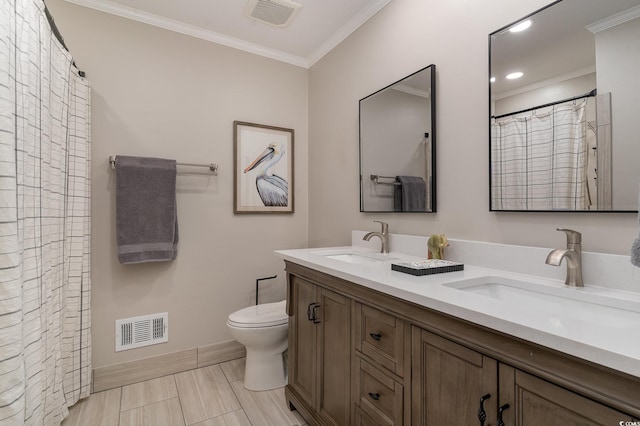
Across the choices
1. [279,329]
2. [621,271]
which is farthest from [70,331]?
[621,271]

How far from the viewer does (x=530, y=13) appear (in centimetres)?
127

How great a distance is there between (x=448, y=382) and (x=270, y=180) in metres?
2.07

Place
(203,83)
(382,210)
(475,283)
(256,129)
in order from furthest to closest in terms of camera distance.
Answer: (256,129), (203,83), (382,210), (475,283)

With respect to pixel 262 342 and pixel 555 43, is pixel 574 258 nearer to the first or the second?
pixel 555 43

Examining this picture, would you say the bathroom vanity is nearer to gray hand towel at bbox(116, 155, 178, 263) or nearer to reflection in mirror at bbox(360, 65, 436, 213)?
reflection in mirror at bbox(360, 65, 436, 213)

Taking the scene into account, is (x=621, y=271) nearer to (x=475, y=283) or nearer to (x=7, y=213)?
(x=475, y=283)

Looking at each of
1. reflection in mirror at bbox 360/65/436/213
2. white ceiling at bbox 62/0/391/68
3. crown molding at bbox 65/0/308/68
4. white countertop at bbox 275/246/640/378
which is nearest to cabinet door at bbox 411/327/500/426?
white countertop at bbox 275/246/640/378

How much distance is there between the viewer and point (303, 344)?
5.62 feet

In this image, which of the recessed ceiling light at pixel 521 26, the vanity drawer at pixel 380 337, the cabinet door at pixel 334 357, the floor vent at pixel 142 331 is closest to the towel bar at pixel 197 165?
the floor vent at pixel 142 331

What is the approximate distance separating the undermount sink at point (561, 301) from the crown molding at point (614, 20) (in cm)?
88

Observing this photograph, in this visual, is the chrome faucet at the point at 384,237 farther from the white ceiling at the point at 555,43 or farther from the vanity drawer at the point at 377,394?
the white ceiling at the point at 555,43

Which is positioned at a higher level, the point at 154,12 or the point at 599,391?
the point at 154,12

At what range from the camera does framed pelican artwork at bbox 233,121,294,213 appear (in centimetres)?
254

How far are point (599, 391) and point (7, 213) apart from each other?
1531 millimetres
